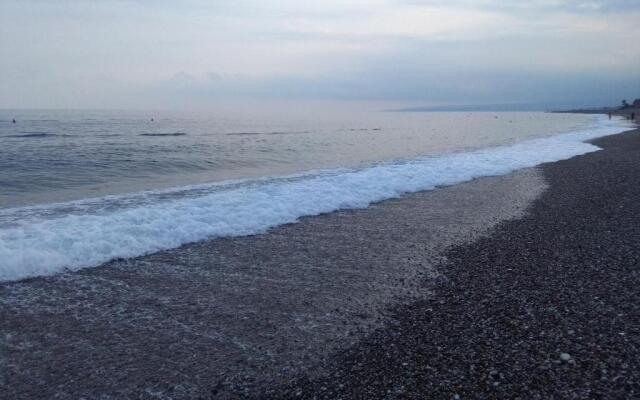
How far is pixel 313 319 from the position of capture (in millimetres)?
5859

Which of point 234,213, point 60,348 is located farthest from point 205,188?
point 60,348

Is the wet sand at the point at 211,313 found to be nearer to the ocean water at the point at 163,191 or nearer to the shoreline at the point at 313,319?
the shoreline at the point at 313,319

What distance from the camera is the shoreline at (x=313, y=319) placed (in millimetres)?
4395

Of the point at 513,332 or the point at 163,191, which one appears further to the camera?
the point at 163,191

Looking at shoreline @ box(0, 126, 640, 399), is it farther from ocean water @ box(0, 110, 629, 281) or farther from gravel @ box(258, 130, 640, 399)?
ocean water @ box(0, 110, 629, 281)

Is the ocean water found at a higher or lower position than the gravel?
higher

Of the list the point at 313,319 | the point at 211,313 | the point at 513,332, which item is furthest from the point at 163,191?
the point at 513,332

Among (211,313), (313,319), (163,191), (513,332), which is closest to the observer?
(513,332)

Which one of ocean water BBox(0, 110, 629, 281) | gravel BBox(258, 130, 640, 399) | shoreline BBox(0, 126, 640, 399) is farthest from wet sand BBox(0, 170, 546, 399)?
ocean water BBox(0, 110, 629, 281)

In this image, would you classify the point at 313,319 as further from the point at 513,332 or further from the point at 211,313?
the point at 513,332

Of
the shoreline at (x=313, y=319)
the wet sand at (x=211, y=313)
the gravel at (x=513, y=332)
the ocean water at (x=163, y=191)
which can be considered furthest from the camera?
the ocean water at (x=163, y=191)

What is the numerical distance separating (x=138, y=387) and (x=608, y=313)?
5.41 meters

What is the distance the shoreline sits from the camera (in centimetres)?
439

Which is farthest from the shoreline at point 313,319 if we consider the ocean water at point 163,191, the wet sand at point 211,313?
the ocean water at point 163,191
